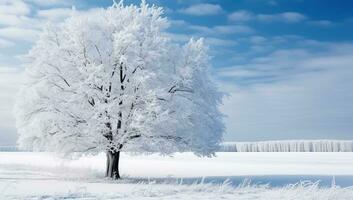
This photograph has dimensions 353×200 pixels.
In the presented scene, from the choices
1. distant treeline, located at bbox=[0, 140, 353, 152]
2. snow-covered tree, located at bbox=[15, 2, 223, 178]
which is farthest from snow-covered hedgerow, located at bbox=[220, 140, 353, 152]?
snow-covered tree, located at bbox=[15, 2, 223, 178]

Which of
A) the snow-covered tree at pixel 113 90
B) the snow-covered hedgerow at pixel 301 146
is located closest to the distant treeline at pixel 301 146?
the snow-covered hedgerow at pixel 301 146

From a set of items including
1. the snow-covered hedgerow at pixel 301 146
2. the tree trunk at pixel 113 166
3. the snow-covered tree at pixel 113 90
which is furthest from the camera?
the snow-covered hedgerow at pixel 301 146

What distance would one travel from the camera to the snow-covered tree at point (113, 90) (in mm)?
33594

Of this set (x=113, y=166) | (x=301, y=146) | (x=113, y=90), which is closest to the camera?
(x=113, y=90)

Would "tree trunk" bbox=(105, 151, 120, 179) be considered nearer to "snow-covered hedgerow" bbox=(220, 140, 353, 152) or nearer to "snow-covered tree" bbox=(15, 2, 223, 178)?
"snow-covered tree" bbox=(15, 2, 223, 178)

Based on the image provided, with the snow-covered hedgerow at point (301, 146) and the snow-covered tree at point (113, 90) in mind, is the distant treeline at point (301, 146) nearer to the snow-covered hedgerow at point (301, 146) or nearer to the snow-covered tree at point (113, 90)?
the snow-covered hedgerow at point (301, 146)

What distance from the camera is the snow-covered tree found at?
110 ft

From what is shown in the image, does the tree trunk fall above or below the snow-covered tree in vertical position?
below

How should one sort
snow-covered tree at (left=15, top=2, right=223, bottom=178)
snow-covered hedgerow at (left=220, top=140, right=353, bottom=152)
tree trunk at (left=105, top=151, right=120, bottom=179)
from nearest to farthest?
snow-covered tree at (left=15, top=2, right=223, bottom=178)
tree trunk at (left=105, top=151, right=120, bottom=179)
snow-covered hedgerow at (left=220, top=140, right=353, bottom=152)

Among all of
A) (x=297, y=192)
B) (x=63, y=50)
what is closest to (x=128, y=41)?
(x=63, y=50)

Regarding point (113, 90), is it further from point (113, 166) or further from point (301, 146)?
point (301, 146)

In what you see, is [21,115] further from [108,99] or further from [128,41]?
[128,41]

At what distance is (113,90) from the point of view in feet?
113

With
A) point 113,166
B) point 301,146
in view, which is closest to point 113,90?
point 113,166
